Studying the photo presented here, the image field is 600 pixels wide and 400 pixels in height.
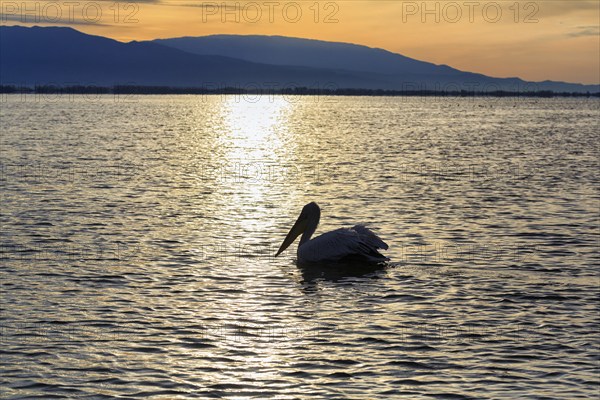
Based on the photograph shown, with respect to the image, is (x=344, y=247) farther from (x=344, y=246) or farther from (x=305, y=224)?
(x=305, y=224)

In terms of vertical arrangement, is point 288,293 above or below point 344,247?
below

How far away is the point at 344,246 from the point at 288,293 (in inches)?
87.9

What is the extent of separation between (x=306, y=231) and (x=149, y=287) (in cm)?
409

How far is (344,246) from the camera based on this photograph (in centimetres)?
1584

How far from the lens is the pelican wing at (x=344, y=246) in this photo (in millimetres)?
15750

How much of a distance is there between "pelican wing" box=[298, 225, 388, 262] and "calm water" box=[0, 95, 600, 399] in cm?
31

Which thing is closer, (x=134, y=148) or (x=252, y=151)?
(x=134, y=148)

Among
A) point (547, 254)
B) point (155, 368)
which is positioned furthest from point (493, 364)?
point (547, 254)

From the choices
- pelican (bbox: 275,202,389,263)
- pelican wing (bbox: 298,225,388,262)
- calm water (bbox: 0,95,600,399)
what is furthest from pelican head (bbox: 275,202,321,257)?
pelican wing (bbox: 298,225,388,262)

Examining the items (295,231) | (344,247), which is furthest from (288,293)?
(295,231)

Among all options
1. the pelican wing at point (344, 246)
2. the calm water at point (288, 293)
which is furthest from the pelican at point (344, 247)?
the calm water at point (288, 293)

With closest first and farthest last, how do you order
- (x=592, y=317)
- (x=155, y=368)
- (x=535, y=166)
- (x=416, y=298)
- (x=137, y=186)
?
(x=155, y=368), (x=592, y=317), (x=416, y=298), (x=137, y=186), (x=535, y=166)

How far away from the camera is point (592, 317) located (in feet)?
40.3

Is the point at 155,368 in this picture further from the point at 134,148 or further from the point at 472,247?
the point at 134,148
